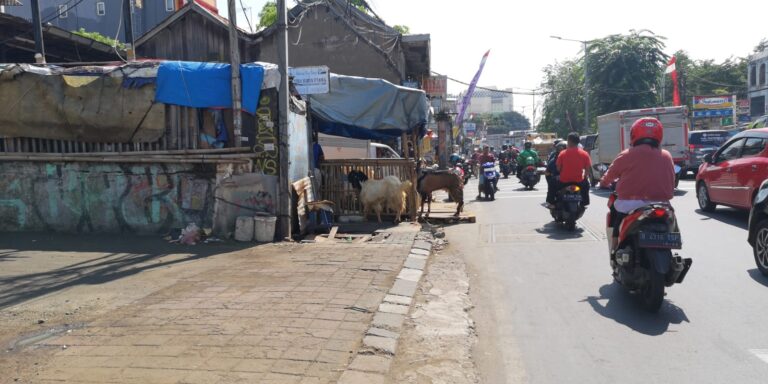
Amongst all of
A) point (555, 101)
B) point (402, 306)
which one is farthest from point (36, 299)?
point (555, 101)

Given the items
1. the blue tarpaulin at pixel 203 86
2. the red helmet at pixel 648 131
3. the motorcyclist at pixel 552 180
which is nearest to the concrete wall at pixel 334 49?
the motorcyclist at pixel 552 180

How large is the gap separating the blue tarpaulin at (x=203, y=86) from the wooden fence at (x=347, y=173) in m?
3.04

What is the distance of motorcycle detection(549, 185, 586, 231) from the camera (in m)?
10.3

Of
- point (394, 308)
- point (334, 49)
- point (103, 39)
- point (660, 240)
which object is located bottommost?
point (394, 308)

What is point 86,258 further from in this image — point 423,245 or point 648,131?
point 648,131

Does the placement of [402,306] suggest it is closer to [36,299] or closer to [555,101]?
[36,299]

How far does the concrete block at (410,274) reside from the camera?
7.05 m

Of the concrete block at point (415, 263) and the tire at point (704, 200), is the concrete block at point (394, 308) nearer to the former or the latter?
the concrete block at point (415, 263)

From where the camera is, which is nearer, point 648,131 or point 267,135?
point 648,131

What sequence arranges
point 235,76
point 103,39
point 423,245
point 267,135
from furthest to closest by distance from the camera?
point 103,39, point 267,135, point 235,76, point 423,245

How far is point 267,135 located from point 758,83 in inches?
2115

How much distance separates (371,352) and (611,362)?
1.81 m

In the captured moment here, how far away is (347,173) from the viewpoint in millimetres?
12477

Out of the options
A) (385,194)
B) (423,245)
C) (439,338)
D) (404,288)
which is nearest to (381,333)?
(439,338)
